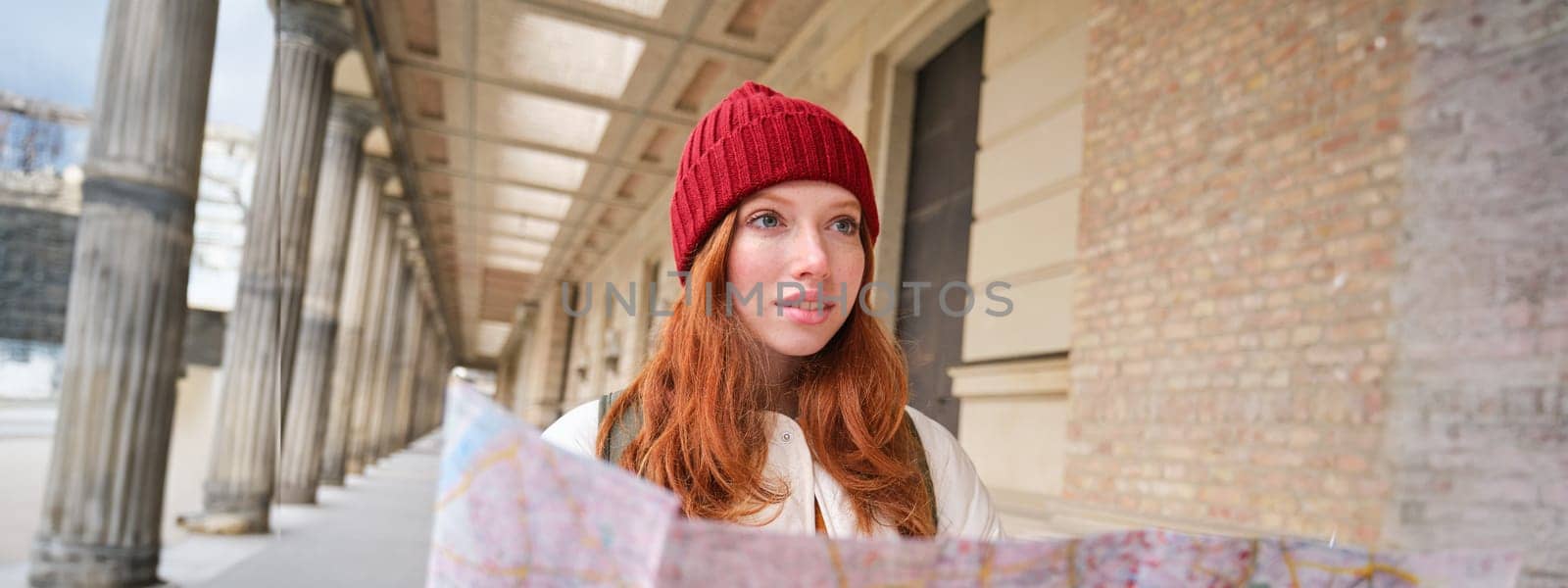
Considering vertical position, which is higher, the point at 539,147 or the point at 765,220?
the point at 539,147

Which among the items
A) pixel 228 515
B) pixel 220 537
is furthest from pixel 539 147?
pixel 220 537

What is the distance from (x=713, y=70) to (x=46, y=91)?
404cm

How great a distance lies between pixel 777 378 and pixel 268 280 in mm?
6729

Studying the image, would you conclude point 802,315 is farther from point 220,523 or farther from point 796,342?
point 220,523

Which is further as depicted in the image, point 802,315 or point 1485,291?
point 1485,291

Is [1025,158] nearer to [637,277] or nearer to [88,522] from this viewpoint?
[637,277]

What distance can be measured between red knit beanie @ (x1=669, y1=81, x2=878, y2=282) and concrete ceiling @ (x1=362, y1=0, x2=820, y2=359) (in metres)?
4.92

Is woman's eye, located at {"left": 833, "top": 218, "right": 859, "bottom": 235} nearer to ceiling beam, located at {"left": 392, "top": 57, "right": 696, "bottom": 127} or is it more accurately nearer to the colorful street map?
the colorful street map

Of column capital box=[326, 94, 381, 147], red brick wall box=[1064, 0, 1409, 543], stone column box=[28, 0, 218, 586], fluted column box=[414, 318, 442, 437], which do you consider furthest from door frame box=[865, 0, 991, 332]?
fluted column box=[414, 318, 442, 437]

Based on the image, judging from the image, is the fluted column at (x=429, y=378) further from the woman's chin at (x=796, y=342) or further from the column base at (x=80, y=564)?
the woman's chin at (x=796, y=342)

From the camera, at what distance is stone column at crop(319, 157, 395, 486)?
11.4 m

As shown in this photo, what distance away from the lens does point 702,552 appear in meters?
0.44

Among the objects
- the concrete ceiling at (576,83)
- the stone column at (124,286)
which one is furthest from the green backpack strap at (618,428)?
the concrete ceiling at (576,83)

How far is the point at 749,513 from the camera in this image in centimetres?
94
